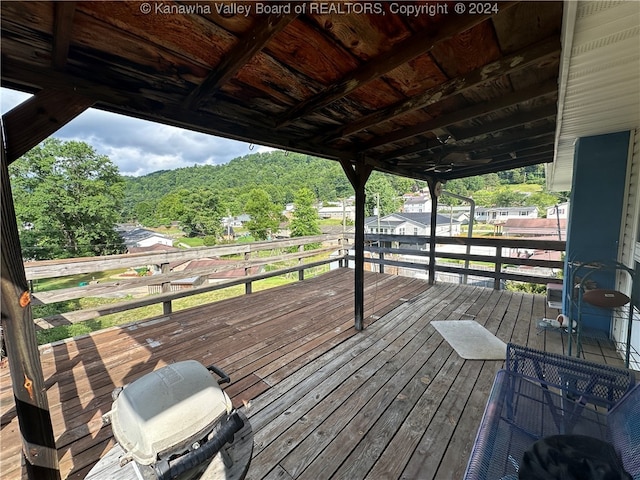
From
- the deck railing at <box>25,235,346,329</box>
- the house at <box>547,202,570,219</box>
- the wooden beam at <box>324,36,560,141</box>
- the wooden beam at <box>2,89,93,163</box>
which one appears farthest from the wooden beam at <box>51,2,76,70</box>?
the house at <box>547,202,570,219</box>

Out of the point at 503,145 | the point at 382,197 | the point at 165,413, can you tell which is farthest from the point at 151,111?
the point at 382,197

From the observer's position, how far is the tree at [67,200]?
15477 millimetres

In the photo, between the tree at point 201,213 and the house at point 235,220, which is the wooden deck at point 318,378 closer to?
the tree at point 201,213

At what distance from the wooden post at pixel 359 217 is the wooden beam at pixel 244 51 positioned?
1737 mm

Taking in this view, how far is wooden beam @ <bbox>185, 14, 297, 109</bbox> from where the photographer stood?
974 mm

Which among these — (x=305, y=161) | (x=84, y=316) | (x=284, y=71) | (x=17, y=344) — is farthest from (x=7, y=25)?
(x=305, y=161)

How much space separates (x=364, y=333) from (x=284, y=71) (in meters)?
2.68

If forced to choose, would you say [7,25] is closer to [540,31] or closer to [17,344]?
[17,344]

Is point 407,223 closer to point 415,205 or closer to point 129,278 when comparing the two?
point 415,205

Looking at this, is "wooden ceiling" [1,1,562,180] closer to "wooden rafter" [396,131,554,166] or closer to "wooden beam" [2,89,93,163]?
"wooden beam" [2,89,93,163]

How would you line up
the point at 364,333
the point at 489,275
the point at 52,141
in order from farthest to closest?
the point at 52,141 → the point at 489,275 → the point at 364,333

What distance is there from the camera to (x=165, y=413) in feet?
3.25

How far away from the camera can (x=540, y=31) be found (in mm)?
1196

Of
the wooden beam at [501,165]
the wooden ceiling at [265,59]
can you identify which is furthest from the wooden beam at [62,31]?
the wooden beam at [501,165]
